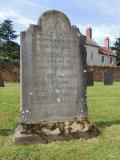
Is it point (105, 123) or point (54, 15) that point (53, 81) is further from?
point (105, 123)

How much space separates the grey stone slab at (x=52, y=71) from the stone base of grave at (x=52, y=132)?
0.22 metres

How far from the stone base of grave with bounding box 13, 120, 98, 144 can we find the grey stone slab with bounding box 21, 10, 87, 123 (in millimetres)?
219

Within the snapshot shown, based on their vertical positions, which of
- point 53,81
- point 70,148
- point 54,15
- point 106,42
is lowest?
point 70,148

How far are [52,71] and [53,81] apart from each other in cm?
20

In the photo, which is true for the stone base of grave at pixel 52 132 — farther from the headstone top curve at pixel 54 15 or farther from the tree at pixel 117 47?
the tree at pixel 117 47

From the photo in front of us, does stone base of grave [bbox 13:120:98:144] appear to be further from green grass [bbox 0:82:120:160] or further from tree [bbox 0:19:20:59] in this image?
tree [bbox 0:19:20:59]

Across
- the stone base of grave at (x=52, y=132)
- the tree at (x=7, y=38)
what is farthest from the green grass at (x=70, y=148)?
the tree at (x=7, y=38)

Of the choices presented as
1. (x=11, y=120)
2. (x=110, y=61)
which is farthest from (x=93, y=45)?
(x=11, y=120)

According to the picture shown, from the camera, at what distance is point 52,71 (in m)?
7.14

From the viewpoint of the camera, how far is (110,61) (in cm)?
8062

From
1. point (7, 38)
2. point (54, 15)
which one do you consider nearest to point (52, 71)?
point (54, 15)

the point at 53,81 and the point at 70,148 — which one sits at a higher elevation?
the point at 53,81

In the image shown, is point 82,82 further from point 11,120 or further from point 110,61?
point 110,61

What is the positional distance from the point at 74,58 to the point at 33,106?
130cm
